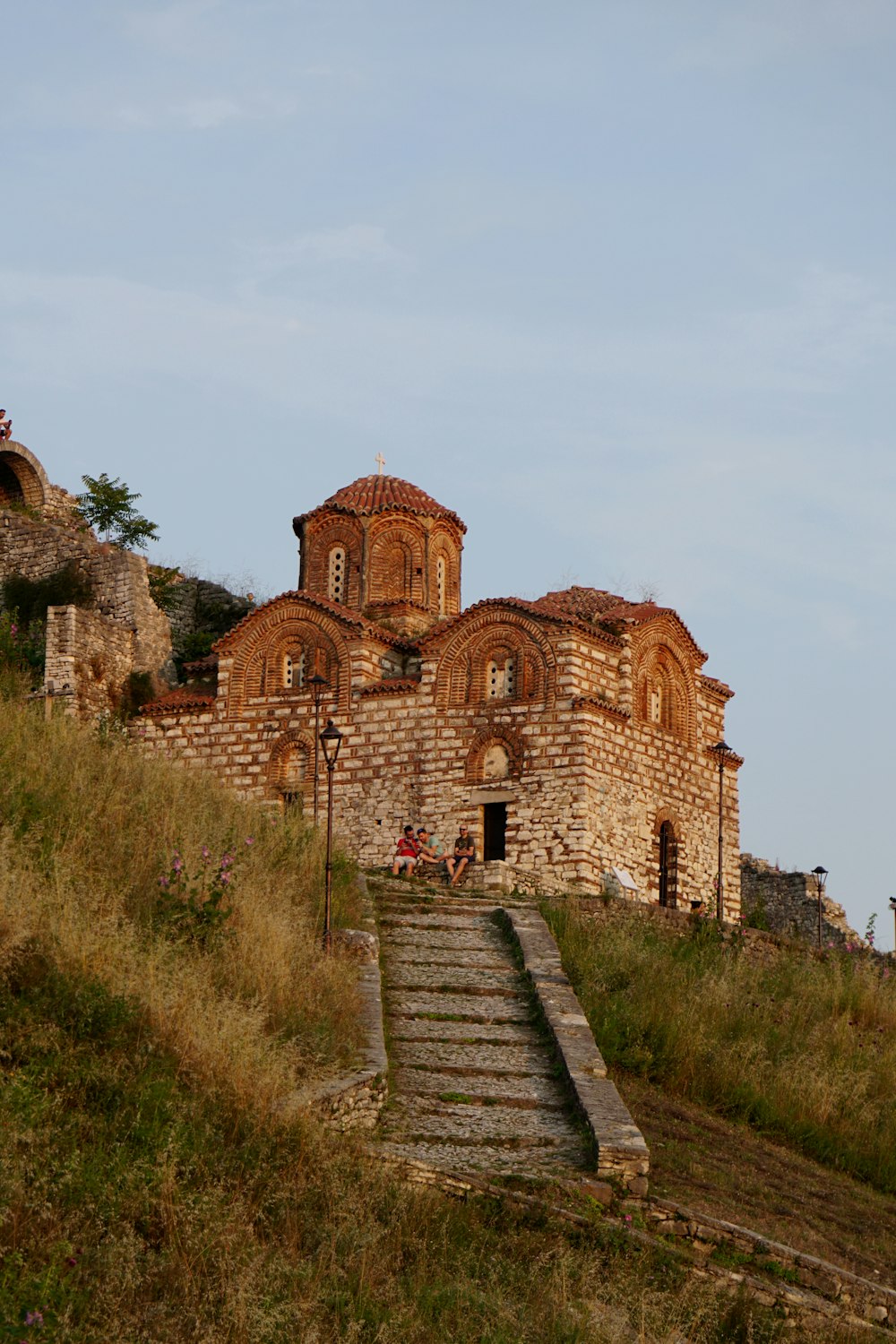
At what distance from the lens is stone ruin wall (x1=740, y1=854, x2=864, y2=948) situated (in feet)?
96.8

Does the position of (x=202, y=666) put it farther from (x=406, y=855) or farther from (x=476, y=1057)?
(x=476, y=1057)

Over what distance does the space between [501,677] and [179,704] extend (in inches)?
198

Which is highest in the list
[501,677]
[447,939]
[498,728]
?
[501,677]

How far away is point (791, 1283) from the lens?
11.0m

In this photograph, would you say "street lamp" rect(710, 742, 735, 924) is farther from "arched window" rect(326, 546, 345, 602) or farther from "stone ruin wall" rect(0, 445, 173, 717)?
"stone ruin wall" rect(0, 445, 173, 717)

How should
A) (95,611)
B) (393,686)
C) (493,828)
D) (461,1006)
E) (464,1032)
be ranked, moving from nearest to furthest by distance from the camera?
(464,1032) → (461,1006) → (493,828) → (393,686) → (95,611)

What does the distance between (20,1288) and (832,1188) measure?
726 cm

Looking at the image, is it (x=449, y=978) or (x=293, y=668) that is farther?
(x=293, y=668)

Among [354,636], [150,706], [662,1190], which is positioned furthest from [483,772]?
[662,1190]

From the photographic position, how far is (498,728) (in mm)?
25000

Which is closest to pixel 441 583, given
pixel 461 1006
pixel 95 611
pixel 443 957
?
pixel 95 611

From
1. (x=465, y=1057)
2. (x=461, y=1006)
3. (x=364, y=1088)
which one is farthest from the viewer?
(x=461, y=1006)

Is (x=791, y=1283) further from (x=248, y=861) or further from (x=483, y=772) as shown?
(x=483, y=772)

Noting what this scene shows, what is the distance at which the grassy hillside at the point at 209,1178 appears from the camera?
877 cm
